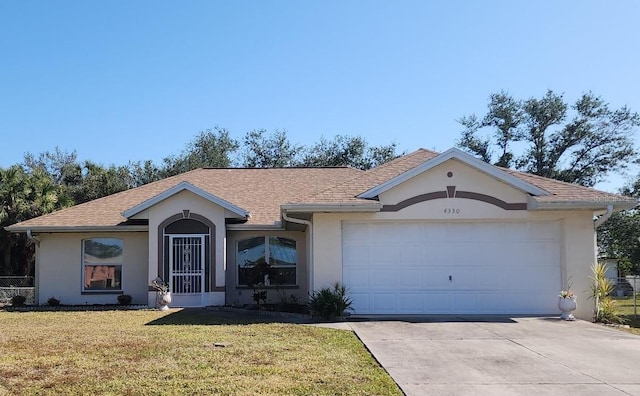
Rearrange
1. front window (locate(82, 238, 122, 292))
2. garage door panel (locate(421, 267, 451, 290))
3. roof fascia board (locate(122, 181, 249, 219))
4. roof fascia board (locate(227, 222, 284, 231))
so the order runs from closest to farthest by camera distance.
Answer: garage door panel (locate(421, 267, 451, 290))
roof fascia board (locate(122, 181, 249, 219))
roof fascia board (locate(227, 222, 284, 231))
front window (locate(82, 238, 122, 292))

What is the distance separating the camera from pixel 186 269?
1867 cm

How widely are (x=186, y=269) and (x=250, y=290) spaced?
7.78 feet

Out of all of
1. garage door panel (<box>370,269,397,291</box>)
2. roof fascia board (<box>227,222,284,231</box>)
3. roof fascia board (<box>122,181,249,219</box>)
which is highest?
roof fascia board (<box>122,181,249,219</box>)

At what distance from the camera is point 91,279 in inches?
796

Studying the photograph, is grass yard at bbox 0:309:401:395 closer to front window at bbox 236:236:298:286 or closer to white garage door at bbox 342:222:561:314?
white garage door at bbox 342:222:561:314

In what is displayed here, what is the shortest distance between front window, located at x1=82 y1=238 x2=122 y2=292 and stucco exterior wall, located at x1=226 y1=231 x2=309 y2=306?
3733 mm

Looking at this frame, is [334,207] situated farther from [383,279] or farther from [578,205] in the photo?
[578,205]

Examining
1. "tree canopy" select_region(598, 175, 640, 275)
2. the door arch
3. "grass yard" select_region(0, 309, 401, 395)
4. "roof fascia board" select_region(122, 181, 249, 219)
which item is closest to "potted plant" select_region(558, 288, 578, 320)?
"grass yard" select_region(0, 309, 401, 395)

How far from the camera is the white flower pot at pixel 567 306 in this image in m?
14.6

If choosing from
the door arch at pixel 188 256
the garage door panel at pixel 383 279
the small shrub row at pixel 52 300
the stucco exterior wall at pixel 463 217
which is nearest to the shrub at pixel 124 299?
the small shrub row at pixel 52 300

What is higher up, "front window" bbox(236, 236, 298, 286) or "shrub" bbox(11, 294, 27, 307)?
"front window" bbox(236, 236, 298, 286)

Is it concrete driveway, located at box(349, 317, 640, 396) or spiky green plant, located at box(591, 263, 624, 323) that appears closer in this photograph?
concrete driveway, located at box(349, 317, 640, 396)

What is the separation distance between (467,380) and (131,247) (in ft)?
48.7

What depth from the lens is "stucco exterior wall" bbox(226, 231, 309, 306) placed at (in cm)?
1981
